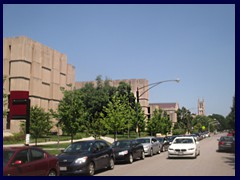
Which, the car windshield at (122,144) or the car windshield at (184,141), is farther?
the car windshield at (184,141)

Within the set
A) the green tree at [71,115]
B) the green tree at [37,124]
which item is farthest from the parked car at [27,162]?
the green tree at [37,124]

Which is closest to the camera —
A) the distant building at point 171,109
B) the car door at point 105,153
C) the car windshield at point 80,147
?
the car windshield at point 80,147

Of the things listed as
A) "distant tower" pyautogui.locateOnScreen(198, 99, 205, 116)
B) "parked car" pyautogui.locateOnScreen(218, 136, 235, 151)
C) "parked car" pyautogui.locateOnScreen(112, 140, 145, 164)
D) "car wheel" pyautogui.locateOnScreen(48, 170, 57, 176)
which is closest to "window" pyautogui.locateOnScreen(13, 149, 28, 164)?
"car wheel" pyautogui.locateOnScreen(48, 170, 57, 176)

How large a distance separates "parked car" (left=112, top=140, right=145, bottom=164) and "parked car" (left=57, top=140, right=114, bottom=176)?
8.47 ft

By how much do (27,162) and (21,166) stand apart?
389 mm

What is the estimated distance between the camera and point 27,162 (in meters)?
9.66

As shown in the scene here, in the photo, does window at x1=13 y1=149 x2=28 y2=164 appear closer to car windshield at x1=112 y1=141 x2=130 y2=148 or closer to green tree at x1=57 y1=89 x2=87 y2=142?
car windshield at x1=112 y1=141 x2=130 y2=148

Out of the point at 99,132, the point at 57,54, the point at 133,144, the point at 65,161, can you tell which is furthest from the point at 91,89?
the point at 65,161

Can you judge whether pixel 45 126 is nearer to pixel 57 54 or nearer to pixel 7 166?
pixel 7 166

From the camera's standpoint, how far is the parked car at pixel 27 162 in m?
9.09

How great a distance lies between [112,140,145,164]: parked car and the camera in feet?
58.9

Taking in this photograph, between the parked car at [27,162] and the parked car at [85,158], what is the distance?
1885 millimetres

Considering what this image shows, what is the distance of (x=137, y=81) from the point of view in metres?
91.0

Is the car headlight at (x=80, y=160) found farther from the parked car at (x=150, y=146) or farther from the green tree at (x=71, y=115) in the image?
the green tree at (x=71, y=115)
